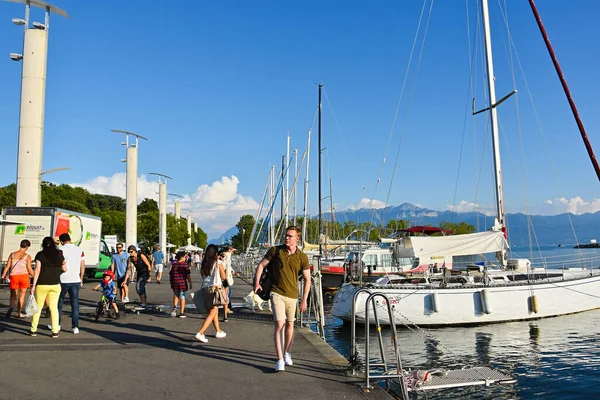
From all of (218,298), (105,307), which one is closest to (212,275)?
(218,298)

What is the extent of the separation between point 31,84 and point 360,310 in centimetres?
1683

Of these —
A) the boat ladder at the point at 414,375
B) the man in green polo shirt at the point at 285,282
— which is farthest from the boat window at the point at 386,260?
the man in green polo shirt at the point at 285,282

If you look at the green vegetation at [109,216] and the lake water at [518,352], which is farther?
the green vegetation at [109,216]

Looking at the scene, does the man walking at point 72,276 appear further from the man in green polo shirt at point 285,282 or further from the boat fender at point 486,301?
the boat fender at point 486,301

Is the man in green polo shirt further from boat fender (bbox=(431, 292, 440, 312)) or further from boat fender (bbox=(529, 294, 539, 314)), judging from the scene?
boat fender (bbox=(529, 294, 539, 314))

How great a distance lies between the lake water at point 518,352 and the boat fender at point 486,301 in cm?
58

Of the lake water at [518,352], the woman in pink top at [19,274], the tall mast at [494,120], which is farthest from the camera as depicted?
the tall mast at [494,120]

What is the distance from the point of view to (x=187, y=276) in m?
13.1

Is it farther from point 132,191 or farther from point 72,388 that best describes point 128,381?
point 132,191

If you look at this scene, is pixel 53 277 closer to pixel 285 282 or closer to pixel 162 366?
pixel 162 366

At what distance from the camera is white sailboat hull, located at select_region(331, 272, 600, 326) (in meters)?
16.7

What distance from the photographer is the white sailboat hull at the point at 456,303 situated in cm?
1667

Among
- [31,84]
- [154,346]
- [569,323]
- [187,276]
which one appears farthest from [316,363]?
[31,84]

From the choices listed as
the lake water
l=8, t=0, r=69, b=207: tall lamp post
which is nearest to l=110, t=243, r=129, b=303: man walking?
the lake water
